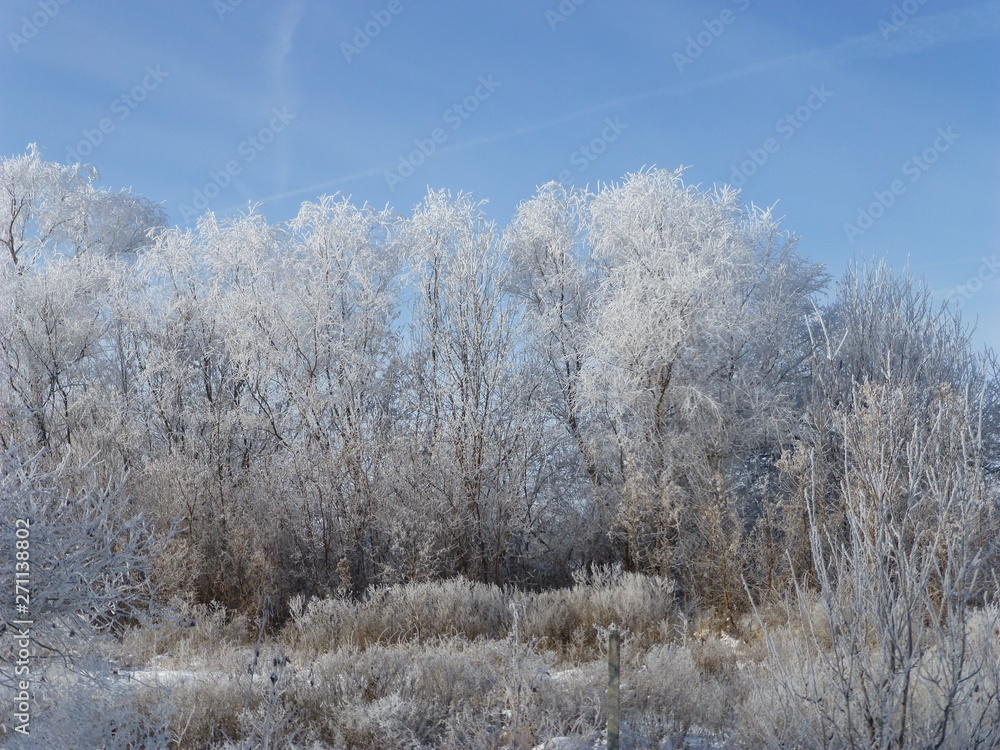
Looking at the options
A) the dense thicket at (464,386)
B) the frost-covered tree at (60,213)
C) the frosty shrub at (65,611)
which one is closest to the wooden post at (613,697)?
the frosty shrub at (65,611)

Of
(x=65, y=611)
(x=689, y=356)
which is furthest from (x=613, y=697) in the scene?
(x=689, y=356)

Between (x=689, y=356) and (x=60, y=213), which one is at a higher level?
(x=60, y=213)

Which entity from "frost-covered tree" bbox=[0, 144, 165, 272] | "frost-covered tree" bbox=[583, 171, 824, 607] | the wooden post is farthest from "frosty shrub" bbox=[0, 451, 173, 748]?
"frost-covered tree" bbox=[0, 144, 165, 272]

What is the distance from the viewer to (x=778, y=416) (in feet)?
50.6

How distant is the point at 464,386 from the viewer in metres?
14.1

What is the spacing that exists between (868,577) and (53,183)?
22.1m

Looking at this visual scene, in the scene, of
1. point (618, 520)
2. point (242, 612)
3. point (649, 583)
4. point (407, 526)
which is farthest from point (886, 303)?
point (242, 612)

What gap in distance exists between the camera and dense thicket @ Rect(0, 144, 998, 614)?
12.5 m

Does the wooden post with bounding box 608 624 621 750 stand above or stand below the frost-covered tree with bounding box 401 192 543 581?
below

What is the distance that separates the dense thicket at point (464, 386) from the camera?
12453 millimetres

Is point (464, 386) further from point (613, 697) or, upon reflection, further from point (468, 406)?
point (613, 697)

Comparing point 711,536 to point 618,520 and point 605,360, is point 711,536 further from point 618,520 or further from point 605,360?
point 605,360

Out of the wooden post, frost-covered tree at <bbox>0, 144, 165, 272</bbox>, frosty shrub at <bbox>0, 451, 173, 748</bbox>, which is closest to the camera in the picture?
the wooden post

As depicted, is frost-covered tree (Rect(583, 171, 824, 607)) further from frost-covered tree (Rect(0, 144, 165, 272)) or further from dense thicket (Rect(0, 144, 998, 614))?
frost-covered tree (Rect(0, 144, 165, 272))
